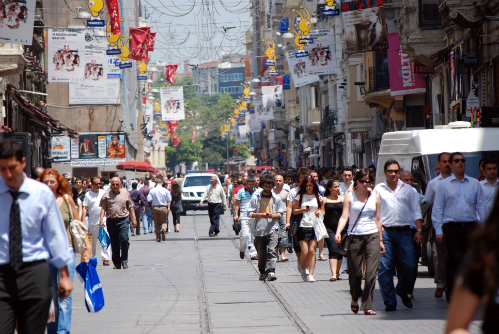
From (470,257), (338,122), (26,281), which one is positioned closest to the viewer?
(470,257)

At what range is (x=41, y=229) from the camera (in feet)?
16.5

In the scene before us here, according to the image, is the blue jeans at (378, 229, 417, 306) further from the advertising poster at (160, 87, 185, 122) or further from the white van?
the advertising poster at (160, 87, 185, 122)

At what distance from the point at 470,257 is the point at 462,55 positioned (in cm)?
1889

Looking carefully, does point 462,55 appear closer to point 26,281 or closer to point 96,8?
point 96,8

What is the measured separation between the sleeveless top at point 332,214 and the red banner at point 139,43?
18.6 metres

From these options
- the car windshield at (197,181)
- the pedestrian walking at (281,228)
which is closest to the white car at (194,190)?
the car windshield at (197,181)

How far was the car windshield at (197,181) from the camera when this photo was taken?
33562mm

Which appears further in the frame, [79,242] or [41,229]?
[79,242]

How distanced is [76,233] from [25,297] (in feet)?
10.3

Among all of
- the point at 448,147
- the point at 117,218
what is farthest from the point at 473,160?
the point at 117,218

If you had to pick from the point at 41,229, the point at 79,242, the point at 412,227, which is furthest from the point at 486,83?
the point at 41,229

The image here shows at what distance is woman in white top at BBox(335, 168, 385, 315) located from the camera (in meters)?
8.78

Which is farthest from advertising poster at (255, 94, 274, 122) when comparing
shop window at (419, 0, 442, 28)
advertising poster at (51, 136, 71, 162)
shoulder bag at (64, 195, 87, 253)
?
shoulder bag at (64, 195, 87, 253)

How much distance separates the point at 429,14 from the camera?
23734mm
